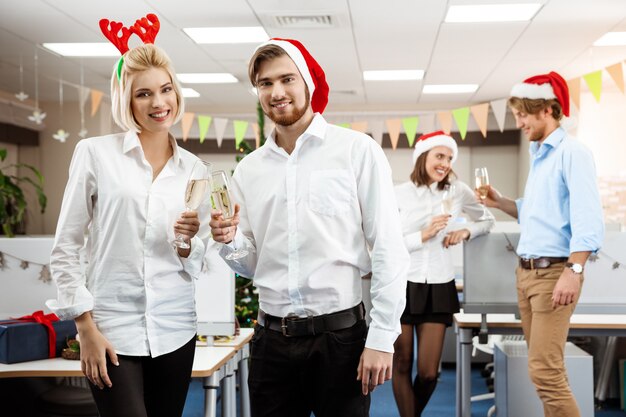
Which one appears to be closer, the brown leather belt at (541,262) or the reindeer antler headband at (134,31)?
the reindeer antler headband at (134,31)

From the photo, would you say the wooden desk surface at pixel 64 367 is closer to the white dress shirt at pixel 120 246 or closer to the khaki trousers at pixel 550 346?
the white dress shirt at pixel 120 246

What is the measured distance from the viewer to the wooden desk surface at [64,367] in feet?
7.23

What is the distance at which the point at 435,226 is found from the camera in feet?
9.46

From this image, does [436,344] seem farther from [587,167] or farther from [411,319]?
[587,167]

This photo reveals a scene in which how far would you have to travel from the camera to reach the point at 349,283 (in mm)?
1607

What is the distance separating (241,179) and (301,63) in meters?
0.33

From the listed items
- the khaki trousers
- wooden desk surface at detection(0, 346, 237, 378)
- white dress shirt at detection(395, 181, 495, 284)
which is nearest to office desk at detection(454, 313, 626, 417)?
white dress shirt at detection(395, 181, 495, 284)

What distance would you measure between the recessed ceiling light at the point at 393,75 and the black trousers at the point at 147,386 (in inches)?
263

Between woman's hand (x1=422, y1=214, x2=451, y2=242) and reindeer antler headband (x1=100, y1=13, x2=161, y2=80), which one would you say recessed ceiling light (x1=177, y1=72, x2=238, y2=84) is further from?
reindeer antler headband (x1=100, y1=13, x2=161, y2=80)

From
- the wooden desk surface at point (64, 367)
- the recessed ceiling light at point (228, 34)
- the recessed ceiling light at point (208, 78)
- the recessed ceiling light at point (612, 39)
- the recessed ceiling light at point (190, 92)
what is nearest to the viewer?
the wooden desk surface at point (64, 367)

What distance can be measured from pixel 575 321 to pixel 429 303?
0.67 m

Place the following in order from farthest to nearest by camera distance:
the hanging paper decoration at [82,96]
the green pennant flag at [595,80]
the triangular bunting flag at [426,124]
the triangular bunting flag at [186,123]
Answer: the triangular bunting flag at [426,124] → the hanging paper decoration at [82,96] → the triangular bunting flag at [186,123] → the green pennant flag at [595,80]

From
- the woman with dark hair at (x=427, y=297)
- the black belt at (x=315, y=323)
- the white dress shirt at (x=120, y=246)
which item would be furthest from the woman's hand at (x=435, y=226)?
the white dress shirt at (x=120, y=246)

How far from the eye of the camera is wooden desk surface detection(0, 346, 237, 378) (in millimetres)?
2203
